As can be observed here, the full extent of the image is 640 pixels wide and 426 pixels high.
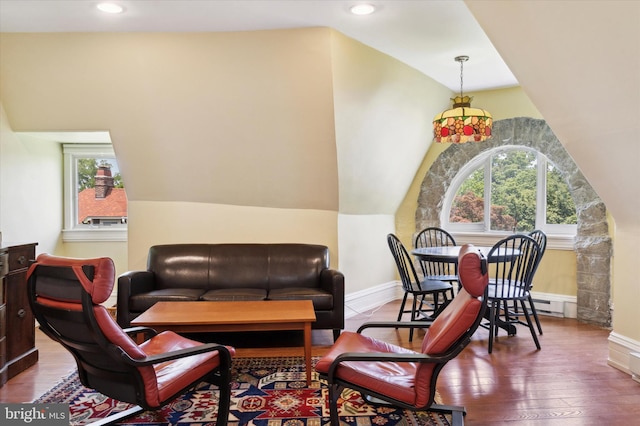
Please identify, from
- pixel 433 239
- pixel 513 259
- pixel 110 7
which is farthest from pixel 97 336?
pixel 433 239

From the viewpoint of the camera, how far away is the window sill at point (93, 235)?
5055 mm

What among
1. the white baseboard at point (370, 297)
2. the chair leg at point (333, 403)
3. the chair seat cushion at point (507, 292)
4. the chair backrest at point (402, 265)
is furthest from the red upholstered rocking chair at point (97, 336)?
the white baseboard at point (370, 297)

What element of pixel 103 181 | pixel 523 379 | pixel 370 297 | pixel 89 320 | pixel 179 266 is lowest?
pixel 523 379

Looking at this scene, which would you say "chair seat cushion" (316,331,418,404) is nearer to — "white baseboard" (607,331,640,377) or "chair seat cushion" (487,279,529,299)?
"chair seat cushion" (487,279,529,299)

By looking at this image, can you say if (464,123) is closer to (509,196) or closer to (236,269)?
(509,196)

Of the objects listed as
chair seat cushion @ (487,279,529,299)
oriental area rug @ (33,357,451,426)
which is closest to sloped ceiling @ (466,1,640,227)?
chair seat cushion @ (487,279,529,299)

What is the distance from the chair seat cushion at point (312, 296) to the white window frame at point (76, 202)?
2.37m

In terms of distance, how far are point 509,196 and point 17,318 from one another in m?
5.05

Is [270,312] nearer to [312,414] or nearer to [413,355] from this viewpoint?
[312,414]

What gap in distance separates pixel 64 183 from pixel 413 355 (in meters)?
4.71

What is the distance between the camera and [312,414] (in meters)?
2.51

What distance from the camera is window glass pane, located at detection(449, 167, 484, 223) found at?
17.8 ft

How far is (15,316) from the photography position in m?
3.13

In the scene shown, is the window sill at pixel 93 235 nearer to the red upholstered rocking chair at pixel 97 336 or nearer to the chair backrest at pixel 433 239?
the red upholstered rocking chair at pixel 97 336
